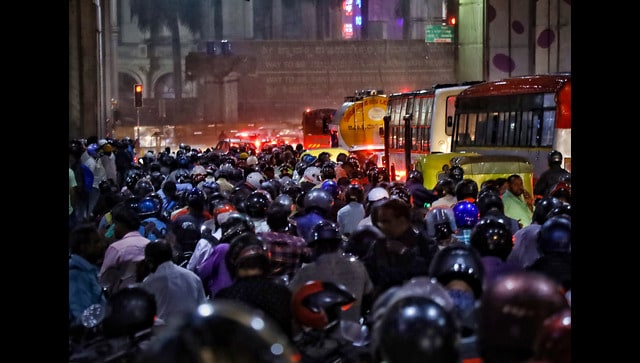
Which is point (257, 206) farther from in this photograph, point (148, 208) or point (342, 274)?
point (342, 274)

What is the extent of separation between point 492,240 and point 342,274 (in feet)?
3.46

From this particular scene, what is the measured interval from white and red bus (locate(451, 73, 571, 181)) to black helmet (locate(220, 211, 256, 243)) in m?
12.1

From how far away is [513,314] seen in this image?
12.7 feet

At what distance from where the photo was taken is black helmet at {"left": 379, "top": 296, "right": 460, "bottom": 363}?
362cm

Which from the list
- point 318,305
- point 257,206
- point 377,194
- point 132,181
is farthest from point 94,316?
point 132,181

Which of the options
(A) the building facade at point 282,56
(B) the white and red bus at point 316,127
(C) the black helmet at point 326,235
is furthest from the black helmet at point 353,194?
(B) the white and red bus at point 316,127

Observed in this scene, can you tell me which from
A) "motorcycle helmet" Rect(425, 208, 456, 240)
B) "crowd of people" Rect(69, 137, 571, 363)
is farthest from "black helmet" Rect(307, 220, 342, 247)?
"motorcycle helmet" Rect(425, 208, 456, 240)

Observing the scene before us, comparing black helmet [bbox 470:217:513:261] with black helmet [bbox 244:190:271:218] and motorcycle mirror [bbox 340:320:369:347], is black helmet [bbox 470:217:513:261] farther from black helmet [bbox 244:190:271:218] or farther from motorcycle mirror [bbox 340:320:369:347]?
black helmet [bbox 244:190:271:218]

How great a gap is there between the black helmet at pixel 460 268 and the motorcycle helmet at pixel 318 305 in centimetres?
60

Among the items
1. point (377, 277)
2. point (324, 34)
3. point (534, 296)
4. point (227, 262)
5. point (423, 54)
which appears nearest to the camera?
point (534, 296)
